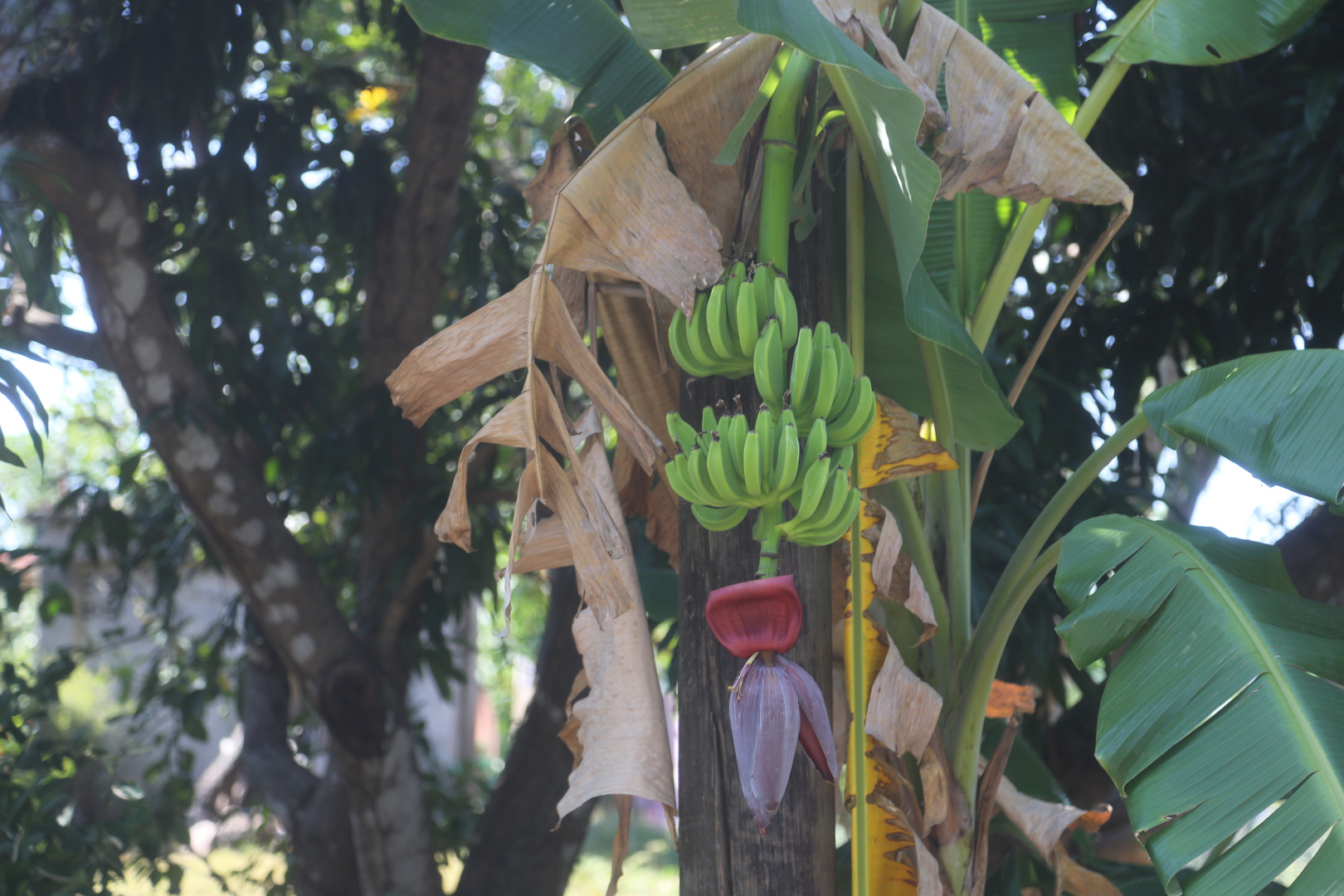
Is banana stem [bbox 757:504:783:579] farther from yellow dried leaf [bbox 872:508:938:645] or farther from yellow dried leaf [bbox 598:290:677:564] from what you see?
yellow dried leaf [bbox 598:290:677:564]

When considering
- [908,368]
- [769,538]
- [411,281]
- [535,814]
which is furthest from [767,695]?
[411,281]

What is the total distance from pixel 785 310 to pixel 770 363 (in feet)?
0.27

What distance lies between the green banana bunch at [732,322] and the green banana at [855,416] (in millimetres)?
121

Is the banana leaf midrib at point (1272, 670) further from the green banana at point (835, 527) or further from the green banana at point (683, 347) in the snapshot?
the green banana at point (683, 347)

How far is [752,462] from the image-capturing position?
1.18 metres

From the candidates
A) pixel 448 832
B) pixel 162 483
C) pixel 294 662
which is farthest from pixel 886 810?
pixel 162 483

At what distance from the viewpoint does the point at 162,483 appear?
4160 mm

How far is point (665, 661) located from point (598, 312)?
7.40 feet

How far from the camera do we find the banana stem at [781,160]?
50.8 inches

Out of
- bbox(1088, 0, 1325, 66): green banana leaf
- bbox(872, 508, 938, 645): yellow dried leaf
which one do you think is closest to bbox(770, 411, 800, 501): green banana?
bbox(872, 508, 938, 645): yellow dried leaf

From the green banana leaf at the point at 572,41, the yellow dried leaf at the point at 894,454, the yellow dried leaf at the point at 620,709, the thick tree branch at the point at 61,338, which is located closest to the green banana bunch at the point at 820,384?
the yellow dried leaf at the point at 894,454

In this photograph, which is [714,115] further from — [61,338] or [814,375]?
[61,338]

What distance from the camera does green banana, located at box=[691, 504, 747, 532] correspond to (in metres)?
1.28

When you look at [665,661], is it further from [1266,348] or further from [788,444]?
[788,444]
